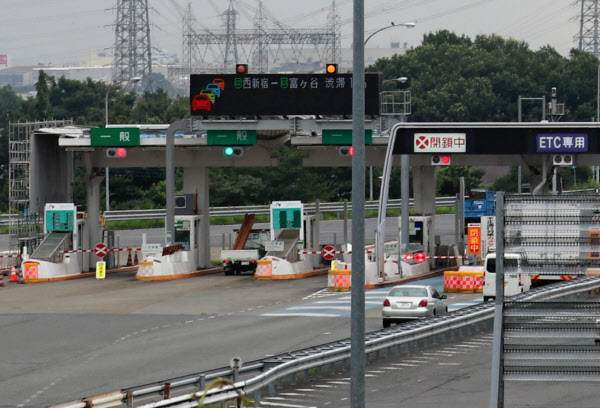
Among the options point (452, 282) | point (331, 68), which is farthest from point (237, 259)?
point (452, 282)

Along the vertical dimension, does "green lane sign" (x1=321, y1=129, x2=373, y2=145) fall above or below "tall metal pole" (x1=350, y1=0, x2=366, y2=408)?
above

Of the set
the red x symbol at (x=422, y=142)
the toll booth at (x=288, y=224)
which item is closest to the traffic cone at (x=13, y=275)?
the toll booth at (x=288, y=224)

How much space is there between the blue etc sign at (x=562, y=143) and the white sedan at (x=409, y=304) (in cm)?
1307

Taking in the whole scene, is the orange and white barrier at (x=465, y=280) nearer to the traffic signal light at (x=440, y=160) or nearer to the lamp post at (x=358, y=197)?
the traffic signal light at (x=440, y=160)

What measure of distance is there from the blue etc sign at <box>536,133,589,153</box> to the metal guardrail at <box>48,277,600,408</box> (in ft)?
42.2

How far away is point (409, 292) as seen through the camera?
111 ft

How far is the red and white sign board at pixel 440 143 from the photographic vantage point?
4503 centimetres

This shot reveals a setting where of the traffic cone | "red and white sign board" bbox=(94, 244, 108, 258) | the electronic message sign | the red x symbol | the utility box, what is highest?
the electronic message sign

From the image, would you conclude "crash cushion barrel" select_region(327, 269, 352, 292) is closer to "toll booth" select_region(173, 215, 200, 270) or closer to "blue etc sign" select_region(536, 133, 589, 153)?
"blue etc sign" select_region(536, 133, 589, 153)

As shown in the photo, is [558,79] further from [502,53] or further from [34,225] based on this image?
[34,225]

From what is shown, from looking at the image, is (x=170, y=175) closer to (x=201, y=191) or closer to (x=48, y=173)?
(x=201, y=191)

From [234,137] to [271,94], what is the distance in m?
2.42

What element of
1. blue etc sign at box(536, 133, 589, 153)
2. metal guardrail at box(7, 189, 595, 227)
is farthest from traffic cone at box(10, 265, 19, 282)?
metal guardrail at box(7, 189, 595, 227)

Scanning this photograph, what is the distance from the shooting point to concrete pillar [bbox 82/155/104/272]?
5247cm
